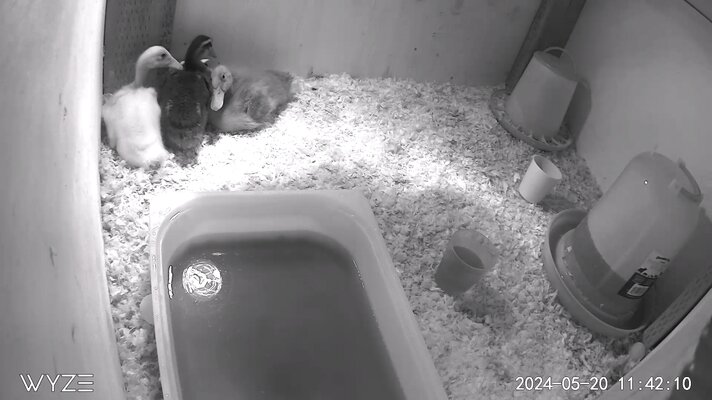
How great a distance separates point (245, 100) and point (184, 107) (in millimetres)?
210

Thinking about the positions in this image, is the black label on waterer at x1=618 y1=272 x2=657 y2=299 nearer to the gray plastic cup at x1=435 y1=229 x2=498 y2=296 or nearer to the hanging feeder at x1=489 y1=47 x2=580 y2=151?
the gray plastic cup at x1=435 y1=229 x2=498 y2=296

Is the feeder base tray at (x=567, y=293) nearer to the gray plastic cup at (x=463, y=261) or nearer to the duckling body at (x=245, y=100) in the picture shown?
the gray plastic cup at (x=463, y=261)

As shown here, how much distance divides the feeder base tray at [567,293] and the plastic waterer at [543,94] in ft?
1.38

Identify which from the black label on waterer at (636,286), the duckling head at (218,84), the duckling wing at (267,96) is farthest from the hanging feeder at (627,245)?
the duckling head at (218,84)

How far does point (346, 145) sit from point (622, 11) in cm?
103

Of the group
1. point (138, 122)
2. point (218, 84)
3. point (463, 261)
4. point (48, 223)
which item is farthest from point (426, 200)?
point (48, 223)

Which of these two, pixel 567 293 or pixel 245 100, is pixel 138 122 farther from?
pixel 567 293

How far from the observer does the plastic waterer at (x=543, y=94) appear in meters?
2.02

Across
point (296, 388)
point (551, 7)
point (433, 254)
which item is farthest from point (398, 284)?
point (551, 7)

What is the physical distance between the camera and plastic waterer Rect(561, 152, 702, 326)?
4.77 feet

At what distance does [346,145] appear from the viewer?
74.0 inches

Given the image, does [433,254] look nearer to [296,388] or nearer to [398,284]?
[398,284]

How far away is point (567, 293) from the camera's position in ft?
5.23

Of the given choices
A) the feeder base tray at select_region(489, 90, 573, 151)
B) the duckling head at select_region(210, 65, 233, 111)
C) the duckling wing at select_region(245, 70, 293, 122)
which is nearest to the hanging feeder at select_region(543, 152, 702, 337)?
the feeder base tray at select_region(489, 90, 573, 151)
